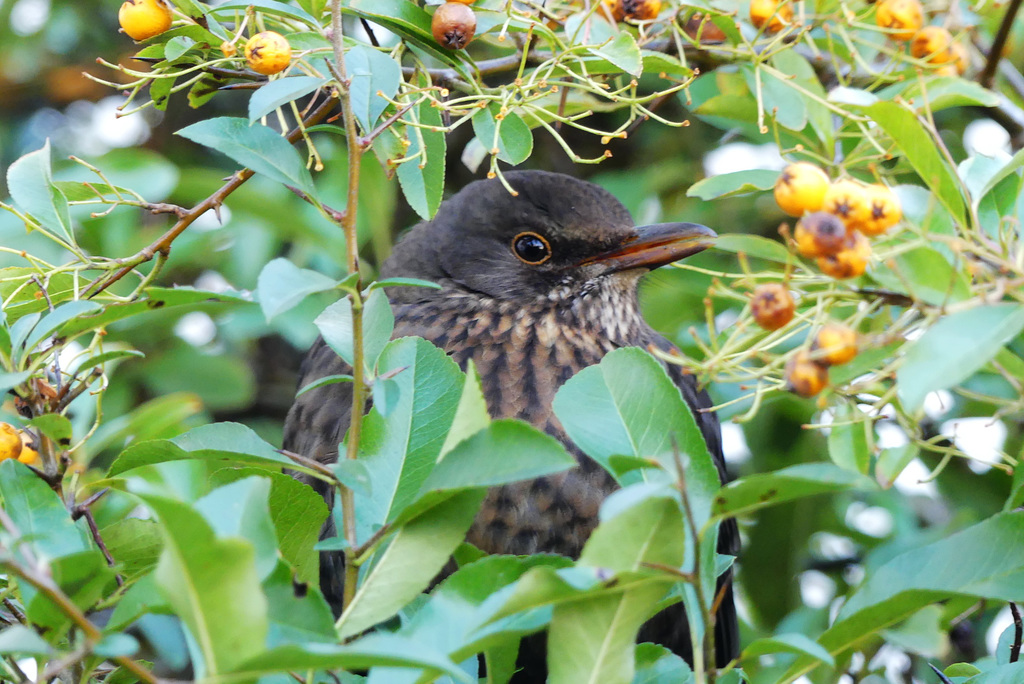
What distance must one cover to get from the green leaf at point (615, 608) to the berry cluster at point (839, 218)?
1.08ft

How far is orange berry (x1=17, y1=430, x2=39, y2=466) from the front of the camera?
1.70 metres

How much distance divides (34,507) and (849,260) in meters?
1.14

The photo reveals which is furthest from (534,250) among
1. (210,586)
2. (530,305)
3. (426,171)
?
(210,586)

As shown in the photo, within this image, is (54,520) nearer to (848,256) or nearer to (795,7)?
(848,256)

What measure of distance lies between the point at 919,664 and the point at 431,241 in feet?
6.00

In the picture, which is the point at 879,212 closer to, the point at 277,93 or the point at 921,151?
the point at 921,151

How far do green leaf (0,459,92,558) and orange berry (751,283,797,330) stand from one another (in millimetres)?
952

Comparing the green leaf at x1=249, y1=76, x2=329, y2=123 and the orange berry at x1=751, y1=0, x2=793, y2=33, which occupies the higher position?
the green leaf at x1=249, y1=76, x2=329, y2=123

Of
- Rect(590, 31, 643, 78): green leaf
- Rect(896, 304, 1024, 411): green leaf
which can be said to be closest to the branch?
Rect(590, 31, 643, 78): green leaf

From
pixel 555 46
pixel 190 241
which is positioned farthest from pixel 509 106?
pixel 190 241

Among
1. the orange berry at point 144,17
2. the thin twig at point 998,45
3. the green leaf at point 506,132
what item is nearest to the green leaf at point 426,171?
the green leaf at point 506,132

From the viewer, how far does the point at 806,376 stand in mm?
1271

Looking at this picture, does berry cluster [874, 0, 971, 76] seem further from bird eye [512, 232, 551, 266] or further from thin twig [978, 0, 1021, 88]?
bird eye [512, 232, 551, 266]

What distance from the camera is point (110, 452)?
3.75 metres
